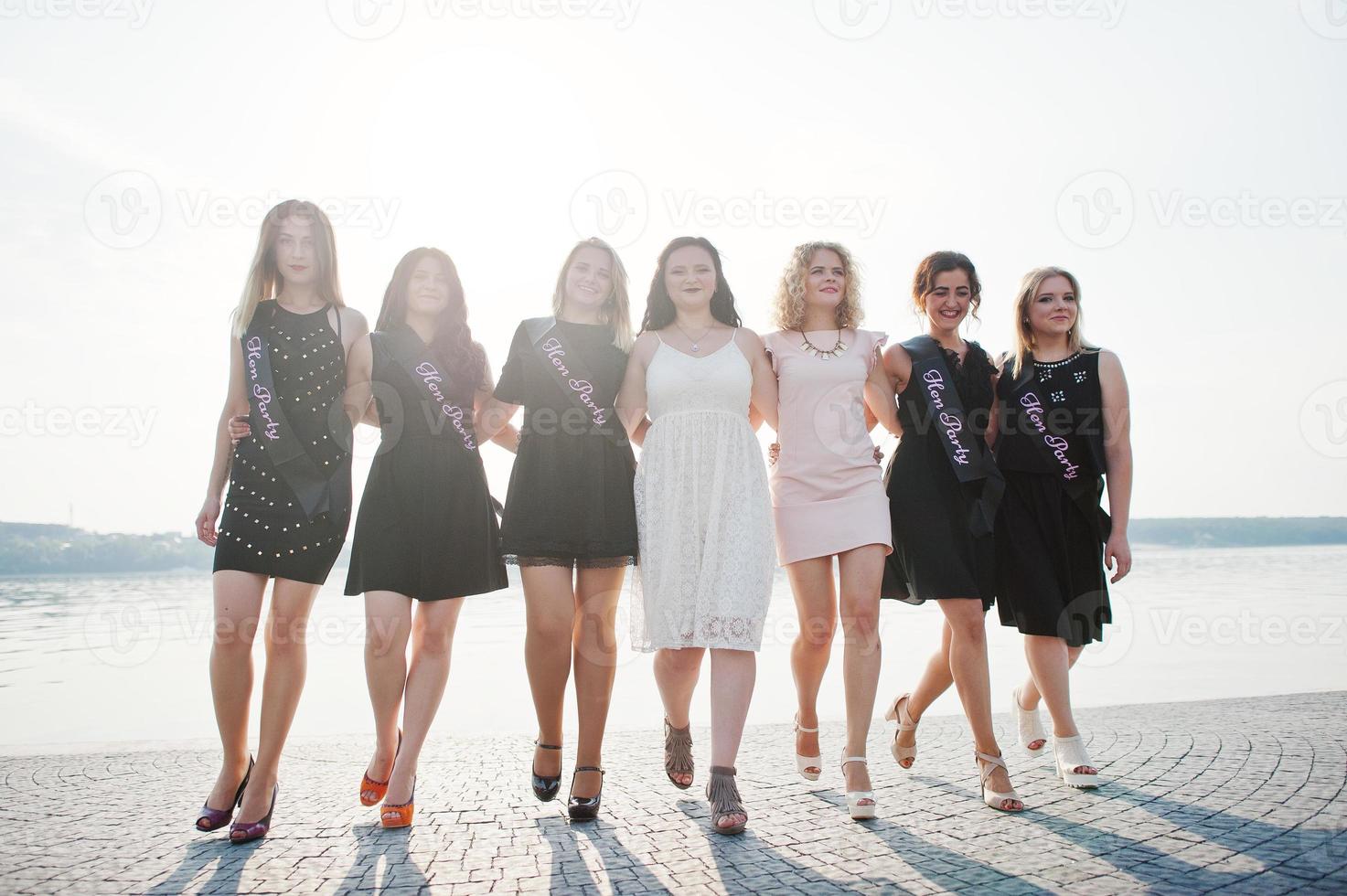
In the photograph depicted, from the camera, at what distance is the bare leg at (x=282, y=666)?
3711 millimetres

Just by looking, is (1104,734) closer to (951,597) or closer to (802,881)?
(951,597)

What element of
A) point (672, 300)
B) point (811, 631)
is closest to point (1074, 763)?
point (811, 631)

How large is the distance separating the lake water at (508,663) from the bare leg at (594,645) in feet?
7.94

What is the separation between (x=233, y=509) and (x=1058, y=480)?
155 inches

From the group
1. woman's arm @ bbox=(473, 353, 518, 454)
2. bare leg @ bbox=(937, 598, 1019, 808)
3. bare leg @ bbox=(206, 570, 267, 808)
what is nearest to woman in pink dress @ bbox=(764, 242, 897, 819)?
bare leg @ bbox=(937, 598, 1019, 808)

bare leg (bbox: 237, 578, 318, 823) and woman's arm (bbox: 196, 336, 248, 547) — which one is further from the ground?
woman's arm (bbox: 196, 336, 248, 547)

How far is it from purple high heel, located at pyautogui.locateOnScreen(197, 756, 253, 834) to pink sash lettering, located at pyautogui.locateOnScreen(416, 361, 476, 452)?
1.74 m

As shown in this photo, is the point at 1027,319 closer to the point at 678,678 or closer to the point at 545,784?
the point at 678,678

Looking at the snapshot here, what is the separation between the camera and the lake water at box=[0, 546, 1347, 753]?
677cm

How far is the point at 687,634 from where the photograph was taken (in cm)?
396

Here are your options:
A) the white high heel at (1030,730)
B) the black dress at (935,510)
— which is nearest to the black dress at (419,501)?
the black dress at (935,510)

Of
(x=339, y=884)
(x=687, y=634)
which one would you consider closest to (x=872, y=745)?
(x=687, y=634)

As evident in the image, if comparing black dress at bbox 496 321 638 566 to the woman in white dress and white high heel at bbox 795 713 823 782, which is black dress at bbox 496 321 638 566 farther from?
white high heel at bbox 795 713 823 782

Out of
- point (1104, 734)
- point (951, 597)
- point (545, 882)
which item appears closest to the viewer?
point (545, 882)
